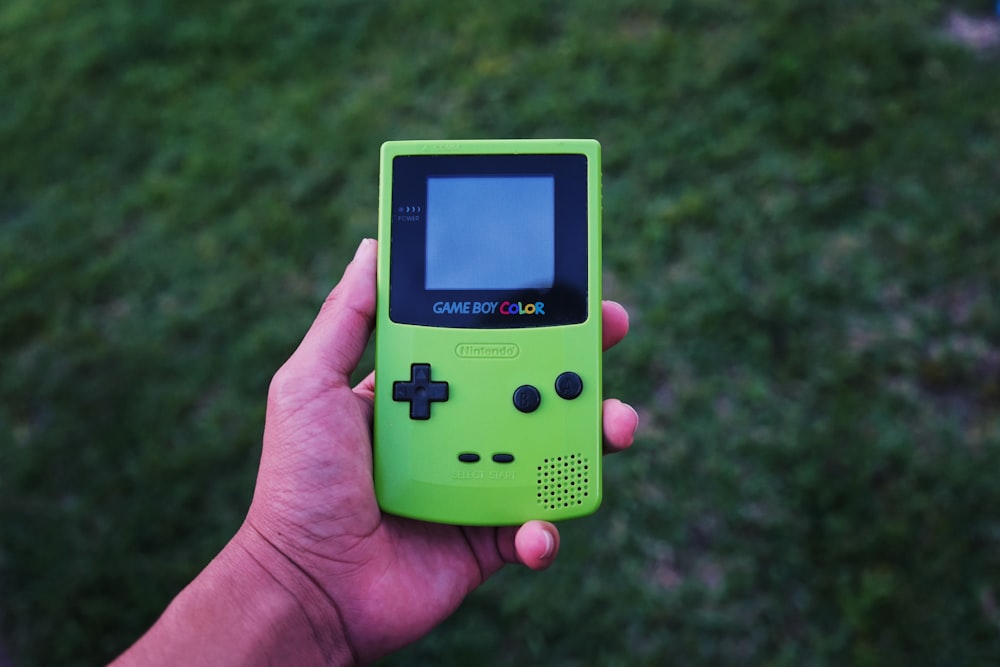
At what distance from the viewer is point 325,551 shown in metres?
2.14

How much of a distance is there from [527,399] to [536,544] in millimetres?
376

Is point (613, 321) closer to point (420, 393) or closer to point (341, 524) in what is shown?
point (420, 393)

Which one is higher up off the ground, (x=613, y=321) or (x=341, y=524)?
(x=613, y=321)

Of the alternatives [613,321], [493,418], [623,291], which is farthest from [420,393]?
[623,291]

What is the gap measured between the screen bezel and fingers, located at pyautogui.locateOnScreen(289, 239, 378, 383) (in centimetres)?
7

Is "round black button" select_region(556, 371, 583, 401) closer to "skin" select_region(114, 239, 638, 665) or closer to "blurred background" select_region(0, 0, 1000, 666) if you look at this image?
"skin" select_region(114, 239, 638, 665)

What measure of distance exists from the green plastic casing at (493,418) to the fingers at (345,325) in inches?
1.4

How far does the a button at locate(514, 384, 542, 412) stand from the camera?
88.0 inches

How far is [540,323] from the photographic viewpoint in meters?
2.31

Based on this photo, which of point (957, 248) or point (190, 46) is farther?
point (190, 46)

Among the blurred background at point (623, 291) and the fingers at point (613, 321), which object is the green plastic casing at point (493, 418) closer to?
the fingers at point (613, 321)

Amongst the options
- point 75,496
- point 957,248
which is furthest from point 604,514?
point 75,496

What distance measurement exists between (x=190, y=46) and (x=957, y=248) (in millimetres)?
4112

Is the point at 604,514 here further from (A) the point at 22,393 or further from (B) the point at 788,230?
(A) the point at 22,393
